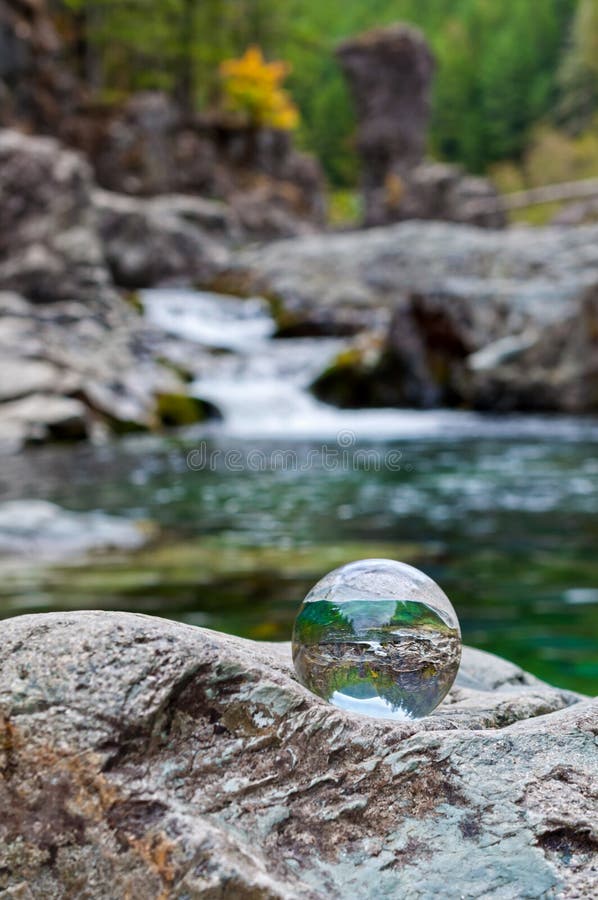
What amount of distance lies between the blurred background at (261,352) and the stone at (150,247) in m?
0.07

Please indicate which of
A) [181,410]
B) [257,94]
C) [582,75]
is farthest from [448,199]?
[582,75]

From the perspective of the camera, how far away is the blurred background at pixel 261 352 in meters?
5.56

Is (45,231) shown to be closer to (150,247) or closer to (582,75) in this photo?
(150,247)

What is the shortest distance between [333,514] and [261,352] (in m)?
10.1

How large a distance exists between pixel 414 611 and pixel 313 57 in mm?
52851

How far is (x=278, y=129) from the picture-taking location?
3141 centimetres

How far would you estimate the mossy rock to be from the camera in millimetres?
14008

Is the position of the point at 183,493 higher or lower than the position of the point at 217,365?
lower

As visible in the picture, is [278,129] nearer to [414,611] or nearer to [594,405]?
[594,405]

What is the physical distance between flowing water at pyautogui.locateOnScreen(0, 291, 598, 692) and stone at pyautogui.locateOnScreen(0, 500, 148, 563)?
21 centimetres

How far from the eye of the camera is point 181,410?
14.2m

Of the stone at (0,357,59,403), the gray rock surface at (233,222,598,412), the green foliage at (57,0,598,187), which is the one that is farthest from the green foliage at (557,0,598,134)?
the stone at (0,357,59,403)

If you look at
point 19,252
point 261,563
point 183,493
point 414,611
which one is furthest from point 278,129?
point 414,611

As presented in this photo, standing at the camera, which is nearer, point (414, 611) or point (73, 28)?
point (414, 611)
